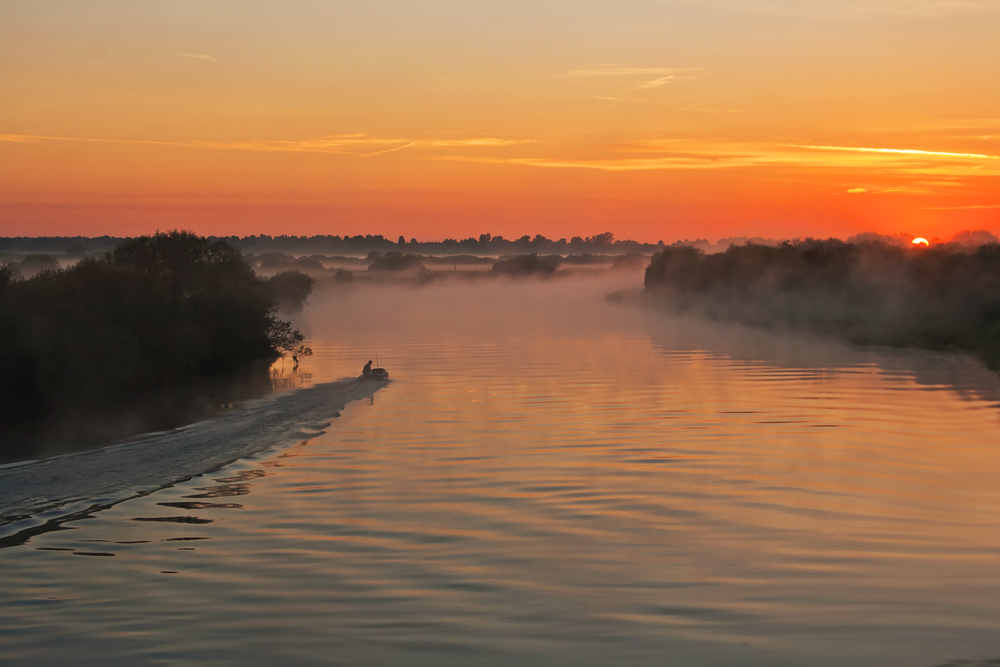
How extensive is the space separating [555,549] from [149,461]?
12050mm

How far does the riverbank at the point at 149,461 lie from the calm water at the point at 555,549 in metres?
0.88

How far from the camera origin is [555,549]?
14.9m

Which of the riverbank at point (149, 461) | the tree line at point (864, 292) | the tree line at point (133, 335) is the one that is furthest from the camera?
the tree line at point (864, 292)

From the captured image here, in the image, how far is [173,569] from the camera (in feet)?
46.5

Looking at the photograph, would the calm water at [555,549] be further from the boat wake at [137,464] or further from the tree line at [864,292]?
the tree line at [864,292]

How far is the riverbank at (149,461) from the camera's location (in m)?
19.1

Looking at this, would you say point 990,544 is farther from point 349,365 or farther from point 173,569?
point 349,365

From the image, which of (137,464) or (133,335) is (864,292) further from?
(137,464)

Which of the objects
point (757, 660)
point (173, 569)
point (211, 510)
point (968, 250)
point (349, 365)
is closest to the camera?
point (757, 660)

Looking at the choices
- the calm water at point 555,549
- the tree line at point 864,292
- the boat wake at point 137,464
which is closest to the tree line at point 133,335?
the boat wake at point 137,464

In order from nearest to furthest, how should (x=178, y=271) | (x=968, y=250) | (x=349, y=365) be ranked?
1. (x=349, y=365)
2. (x=178, y=271)
3. (x=968, y=250)

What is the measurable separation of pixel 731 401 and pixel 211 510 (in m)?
19.8

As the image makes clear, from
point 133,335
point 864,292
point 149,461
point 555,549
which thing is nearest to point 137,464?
point 149,461

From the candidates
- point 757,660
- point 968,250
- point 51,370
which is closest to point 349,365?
point 51,370
